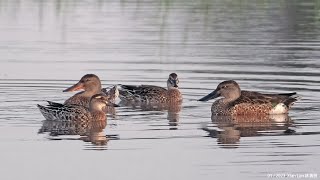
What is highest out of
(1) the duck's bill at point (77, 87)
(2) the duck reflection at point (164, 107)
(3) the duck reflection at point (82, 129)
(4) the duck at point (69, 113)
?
(1) the duck's bill at point (77, 87)

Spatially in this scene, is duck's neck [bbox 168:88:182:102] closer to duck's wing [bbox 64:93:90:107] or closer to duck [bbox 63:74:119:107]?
duck [bbox 63:74:119:107]

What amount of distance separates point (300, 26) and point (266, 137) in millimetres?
15423

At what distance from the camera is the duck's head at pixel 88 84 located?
19.0 m

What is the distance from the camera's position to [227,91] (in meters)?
18.0

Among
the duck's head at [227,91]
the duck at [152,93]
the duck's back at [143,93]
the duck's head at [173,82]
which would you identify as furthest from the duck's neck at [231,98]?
the duck's back at [143,93]

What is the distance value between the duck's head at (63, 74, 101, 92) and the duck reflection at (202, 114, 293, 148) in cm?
249

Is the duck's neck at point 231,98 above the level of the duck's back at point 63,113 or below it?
above

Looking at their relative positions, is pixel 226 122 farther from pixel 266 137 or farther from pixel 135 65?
pixel 135 65

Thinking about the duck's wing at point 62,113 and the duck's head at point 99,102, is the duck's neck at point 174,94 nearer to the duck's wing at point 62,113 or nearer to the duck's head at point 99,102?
the duck's head at point 99,102

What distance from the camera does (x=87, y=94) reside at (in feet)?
63.1

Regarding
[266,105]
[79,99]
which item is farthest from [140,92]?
[266,105]

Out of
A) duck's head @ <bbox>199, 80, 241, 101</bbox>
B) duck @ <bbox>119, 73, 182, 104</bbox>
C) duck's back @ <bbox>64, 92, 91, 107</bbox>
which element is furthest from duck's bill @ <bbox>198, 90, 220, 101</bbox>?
duck's back @ <bbox>64, 92, 91, 107</bbox>

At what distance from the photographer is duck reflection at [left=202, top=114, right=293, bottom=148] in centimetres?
1498

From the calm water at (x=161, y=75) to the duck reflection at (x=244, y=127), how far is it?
4 cm
